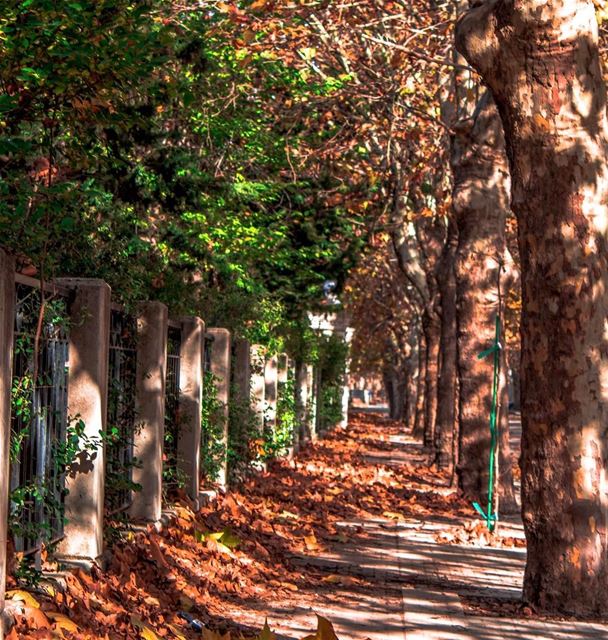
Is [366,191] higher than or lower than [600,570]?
higher

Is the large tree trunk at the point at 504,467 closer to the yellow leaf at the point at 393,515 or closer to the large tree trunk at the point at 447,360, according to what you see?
the yellow leaf at the point at 393,515

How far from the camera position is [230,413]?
16.2 meters

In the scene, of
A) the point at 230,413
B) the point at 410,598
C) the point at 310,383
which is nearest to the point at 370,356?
the point at 310,383

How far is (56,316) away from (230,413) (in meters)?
8.59

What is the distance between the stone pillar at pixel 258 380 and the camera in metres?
19.1

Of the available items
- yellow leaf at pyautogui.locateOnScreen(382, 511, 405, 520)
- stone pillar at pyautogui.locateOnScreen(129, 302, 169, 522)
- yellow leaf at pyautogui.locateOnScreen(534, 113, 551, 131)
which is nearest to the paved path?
yellow leaf at pyautogui.locateOnScreen(382, 511, 405, 520)

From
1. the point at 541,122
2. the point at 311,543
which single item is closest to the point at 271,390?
the point at 311,543

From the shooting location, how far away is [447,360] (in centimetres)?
2414

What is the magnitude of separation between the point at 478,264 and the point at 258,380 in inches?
158

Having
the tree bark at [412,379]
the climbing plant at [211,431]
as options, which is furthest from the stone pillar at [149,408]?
the tree bark at [412,379]

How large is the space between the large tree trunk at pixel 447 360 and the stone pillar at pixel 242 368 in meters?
6.99

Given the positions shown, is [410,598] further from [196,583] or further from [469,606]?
[196,583]

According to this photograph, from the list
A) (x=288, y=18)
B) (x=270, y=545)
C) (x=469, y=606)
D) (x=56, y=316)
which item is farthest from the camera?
(x=288, y=18)

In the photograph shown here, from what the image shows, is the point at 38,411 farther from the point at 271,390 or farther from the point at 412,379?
the point at 412,379
